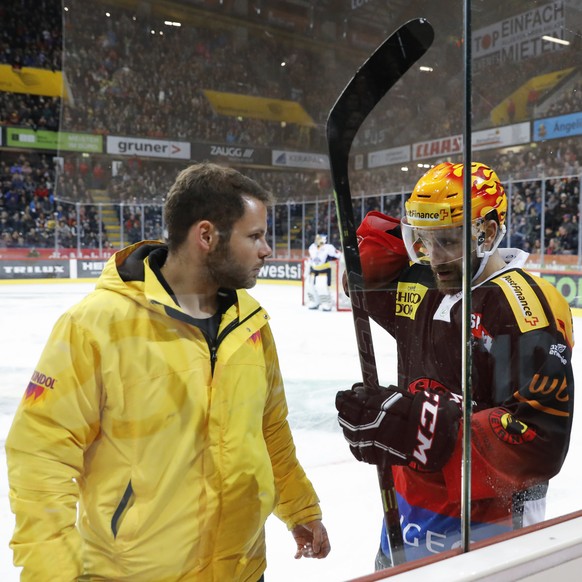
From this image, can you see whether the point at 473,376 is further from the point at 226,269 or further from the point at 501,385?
the point at 226,269

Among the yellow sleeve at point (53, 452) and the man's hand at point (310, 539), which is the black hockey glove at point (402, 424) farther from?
the yellow sleeve at point (53, 452)

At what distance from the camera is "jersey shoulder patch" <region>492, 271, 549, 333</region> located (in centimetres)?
87

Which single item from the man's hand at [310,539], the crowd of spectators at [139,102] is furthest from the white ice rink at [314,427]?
the crowd of spectators at [139,102]

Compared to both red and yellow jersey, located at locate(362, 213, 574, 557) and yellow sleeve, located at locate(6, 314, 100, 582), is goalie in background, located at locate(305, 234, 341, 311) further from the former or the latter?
yellow sleeve, located at locate(6, 314, 100, 582)

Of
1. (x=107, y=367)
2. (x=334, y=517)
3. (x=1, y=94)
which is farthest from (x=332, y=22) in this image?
(x=334, y=517)

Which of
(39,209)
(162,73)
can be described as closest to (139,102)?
(162,73)

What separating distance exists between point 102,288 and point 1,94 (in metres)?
0.37

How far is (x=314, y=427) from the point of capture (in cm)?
210

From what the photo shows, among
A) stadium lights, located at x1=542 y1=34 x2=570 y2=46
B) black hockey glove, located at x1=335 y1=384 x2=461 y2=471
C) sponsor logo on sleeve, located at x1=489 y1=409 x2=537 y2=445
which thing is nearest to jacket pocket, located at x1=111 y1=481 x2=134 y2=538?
black hockey glove, located at x1=335 y1=384 x2=461 y2=471

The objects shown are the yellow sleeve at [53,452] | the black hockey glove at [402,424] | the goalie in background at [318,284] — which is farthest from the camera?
the goalie in background at [318,284]

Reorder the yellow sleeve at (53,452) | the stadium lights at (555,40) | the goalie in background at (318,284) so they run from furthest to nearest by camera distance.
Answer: the goalie in background at (318,284), the stadium lights at (555,40), the yellow sleeve at (53,452)

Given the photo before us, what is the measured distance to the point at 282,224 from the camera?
2.92 feet

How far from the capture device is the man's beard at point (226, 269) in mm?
666

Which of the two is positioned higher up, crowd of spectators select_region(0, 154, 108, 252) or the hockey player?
crowd of spectators select_region(0, 154, 108, 252)
